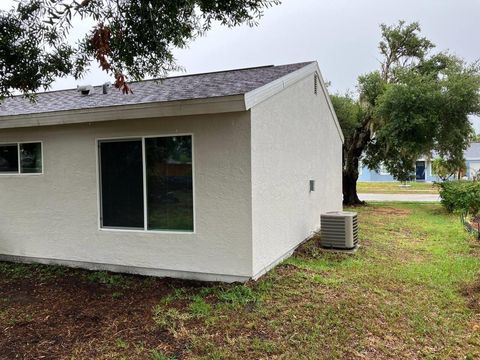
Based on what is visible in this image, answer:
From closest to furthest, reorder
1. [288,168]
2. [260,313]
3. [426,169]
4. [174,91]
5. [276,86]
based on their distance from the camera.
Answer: [260,313] → [276,86] → [174,91] → [288,168] → [426,169]

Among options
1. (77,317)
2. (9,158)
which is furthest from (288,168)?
(9,158)

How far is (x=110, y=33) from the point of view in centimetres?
480

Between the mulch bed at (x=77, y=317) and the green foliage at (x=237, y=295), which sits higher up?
the green foliage at (x=237, y=295)

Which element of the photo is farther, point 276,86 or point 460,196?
point 460,196

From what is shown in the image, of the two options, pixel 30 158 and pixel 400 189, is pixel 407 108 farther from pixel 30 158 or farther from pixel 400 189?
pixel 400 189

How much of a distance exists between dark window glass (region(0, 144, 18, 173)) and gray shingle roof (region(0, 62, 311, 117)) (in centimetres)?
62

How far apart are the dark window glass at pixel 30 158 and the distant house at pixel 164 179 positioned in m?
0.02

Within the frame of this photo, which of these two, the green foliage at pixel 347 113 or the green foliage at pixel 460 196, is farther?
the green foliage at pixel 347 113

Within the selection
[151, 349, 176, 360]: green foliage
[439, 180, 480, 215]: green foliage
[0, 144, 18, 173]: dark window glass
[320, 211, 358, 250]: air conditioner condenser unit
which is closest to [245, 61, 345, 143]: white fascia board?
[320, 211, 358, 250]: air conditioner condenser unit

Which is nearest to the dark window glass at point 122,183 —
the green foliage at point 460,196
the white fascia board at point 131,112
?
the white fascia board at point 131,112

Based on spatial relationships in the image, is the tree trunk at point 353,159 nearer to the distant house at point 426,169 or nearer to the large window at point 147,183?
the large window at point 147,183

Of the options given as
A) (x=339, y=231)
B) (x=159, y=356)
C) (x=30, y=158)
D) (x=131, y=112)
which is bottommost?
(x=159, y=356)

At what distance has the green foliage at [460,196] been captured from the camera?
38.0 ft

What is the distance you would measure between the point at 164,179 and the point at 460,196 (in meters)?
11.9
